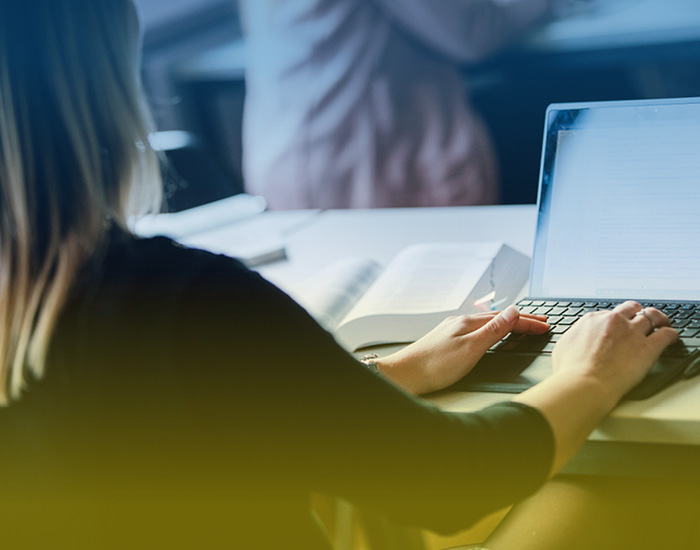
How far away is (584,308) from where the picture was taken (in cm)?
93

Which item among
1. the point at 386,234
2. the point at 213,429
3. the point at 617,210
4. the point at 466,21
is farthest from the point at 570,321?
the point at 466,21

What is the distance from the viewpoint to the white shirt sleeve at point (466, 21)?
2590 mm

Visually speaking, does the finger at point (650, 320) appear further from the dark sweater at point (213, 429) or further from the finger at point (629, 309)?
the dark sweater at point (213, 429)

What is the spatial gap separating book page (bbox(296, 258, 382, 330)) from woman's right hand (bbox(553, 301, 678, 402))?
33cm

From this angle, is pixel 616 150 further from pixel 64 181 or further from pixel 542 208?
pixel 64 181

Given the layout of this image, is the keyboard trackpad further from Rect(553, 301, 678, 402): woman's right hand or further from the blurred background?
the blurred background

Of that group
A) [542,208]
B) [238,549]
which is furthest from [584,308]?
[238,549]

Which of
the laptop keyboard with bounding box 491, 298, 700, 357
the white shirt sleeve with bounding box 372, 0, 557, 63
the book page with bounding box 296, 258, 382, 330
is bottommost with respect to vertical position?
the book page with bounding box 296, 258, 382, 330

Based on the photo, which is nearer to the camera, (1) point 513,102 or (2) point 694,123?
(2) point 694,123

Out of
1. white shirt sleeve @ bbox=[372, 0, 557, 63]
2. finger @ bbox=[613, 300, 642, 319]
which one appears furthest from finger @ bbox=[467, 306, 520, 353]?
white shirt sleeve @ bbox=[372, 0, 557, 63]

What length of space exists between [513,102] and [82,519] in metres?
2.72

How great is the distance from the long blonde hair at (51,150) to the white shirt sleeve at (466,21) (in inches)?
81.2

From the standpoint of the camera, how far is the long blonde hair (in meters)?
0.58

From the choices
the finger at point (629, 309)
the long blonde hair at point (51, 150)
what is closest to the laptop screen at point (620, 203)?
the finger at point (629, 309)
